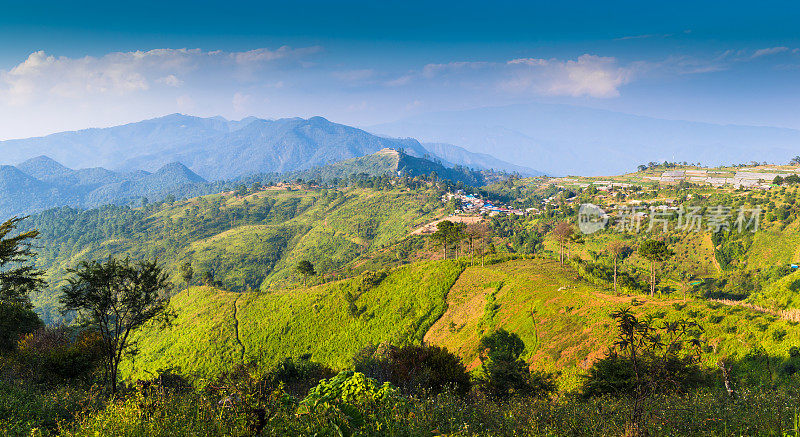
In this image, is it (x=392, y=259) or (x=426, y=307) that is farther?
(x=392, y=259)

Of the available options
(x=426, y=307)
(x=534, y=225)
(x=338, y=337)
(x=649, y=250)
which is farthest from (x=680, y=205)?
(x=338, y=337)

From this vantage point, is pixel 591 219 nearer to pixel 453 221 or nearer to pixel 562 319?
pixel 453 221

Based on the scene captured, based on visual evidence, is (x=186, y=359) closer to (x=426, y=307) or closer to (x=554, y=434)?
(x=426, y=307)

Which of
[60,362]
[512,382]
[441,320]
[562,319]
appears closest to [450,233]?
[441,320]

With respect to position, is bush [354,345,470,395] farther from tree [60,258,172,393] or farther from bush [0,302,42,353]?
bush [0,302,42,353]

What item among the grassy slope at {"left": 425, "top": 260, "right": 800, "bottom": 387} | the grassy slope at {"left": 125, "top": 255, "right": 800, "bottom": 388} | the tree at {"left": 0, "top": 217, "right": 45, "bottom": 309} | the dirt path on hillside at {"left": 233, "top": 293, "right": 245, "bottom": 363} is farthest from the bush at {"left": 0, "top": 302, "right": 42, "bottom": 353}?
the grassy slope at {"left": 425, "top": 260, "right": 800, "bottom": 387}

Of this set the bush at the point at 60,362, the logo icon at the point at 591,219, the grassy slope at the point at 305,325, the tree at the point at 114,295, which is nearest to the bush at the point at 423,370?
the tree at the point at 114,295
